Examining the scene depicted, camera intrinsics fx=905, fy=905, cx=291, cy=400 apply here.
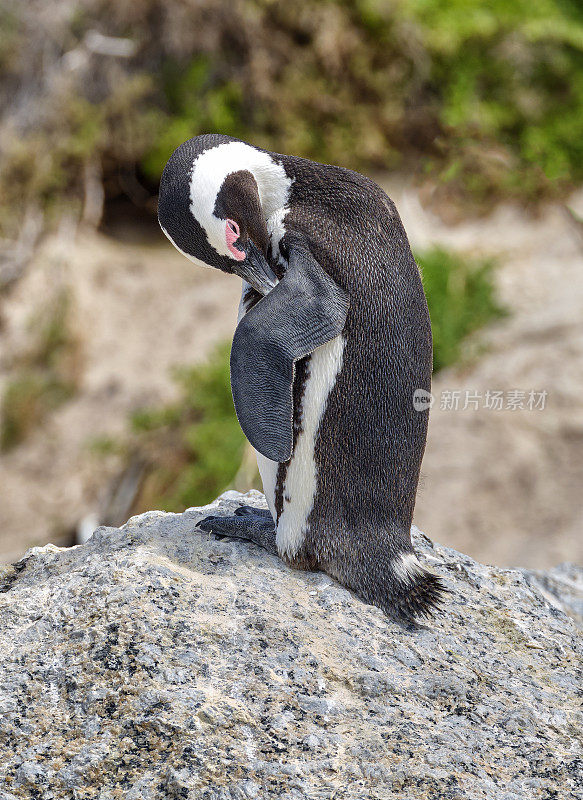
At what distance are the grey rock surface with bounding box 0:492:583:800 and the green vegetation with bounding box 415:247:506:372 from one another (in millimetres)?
2781

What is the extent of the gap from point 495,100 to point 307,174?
15.8ft

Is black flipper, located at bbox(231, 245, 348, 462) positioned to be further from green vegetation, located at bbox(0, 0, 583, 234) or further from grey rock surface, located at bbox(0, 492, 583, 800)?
green vegetation, located at bbox(0, 0, 583, 234)

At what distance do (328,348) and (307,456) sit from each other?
0.68 feet

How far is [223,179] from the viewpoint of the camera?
1604 millimetres

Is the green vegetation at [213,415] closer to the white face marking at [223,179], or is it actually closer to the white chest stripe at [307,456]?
the white chest stripe at [307,456]

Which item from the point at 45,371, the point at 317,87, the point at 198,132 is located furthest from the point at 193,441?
the point at 317,87

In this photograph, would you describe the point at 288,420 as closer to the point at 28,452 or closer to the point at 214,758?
the point at 214,758

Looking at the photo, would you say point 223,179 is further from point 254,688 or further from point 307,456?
point 254,688

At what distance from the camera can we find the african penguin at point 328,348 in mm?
1578

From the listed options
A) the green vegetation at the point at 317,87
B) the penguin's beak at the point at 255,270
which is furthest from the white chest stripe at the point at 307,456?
the green vegetation at the point at 317,87

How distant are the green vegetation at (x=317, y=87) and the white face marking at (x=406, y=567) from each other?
178 inches

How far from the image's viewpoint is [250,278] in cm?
165

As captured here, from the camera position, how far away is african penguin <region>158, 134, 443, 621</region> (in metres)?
1.58

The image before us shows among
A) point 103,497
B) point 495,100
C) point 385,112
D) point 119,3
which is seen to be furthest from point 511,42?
point 103,497
